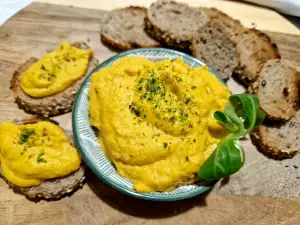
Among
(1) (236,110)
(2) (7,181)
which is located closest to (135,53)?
(1) (236,110)

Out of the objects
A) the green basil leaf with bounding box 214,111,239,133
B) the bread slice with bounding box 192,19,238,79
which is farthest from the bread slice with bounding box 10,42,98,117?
the green basil leaf with bounding box 214,111,239,133

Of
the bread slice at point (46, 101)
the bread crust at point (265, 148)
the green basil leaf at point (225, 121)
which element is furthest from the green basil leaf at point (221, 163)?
the bread slice at point (46, 101)

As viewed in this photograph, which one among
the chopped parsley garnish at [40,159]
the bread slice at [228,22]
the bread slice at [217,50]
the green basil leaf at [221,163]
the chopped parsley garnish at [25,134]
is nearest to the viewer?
the green basil leaf at [221,163]

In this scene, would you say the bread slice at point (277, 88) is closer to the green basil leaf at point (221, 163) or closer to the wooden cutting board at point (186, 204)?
the wooden cutting board at point (186, 204)

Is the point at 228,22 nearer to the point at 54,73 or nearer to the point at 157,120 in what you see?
the point at 157,120

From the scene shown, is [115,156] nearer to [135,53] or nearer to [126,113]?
[126,113]

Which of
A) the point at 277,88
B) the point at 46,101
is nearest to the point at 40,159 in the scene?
the point at 46,101
